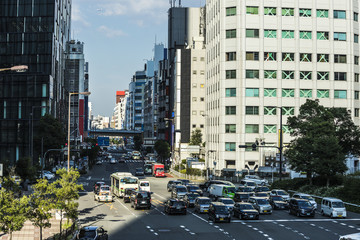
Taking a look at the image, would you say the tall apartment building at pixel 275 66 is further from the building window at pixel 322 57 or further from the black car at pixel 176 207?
the black car at pixel 176 207

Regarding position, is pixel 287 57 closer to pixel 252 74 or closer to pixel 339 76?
pixel 252 74

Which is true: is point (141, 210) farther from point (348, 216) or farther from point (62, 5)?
point (62, 5)

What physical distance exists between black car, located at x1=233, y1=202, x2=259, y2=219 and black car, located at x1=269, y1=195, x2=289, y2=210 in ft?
26.3

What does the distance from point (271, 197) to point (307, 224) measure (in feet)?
39.0

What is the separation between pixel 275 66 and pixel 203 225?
66024mm

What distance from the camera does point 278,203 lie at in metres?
49.7

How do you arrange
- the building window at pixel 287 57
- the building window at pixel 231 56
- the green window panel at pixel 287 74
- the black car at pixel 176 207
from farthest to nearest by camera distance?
the building window at pixel 231 56 → the building window at pixel 287 57 → the green window panel at pixel 287 74 → the black car at pixel 176 207

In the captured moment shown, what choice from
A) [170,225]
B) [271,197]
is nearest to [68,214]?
[170,225]

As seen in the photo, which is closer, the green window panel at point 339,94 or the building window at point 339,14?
the green window panel at point 339,94

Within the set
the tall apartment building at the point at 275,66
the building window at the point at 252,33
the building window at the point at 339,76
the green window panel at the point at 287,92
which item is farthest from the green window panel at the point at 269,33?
the building window at the point at 339,76

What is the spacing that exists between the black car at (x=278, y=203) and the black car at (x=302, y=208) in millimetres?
4278

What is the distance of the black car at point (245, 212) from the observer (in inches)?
1631

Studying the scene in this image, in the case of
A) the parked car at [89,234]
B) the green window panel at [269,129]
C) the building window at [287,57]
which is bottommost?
the parked car at [89,234]

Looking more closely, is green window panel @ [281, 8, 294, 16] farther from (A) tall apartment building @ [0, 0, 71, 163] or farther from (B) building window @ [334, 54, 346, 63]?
(A) tall apartment building @ [0, 0, 71, 163]
